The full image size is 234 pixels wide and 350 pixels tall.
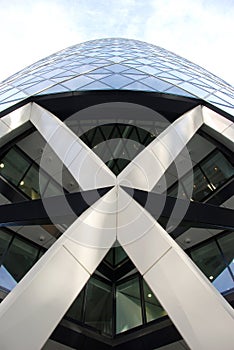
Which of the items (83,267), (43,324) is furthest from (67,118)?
(43,324)

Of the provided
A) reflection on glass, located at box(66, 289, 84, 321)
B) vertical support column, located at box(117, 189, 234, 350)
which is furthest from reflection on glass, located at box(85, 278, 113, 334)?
vertical support column, located at box(117, 189, 234, 350)

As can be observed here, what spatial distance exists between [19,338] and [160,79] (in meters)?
13.9

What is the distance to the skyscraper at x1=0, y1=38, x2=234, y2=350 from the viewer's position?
5895mm

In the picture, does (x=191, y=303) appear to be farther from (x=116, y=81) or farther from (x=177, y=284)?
(x=116, y=81)

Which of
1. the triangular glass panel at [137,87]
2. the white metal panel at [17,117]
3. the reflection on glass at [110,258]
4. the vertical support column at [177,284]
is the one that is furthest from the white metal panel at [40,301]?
the triangular glass panel at [137,87]

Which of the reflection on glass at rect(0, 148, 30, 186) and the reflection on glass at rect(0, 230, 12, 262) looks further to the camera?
the reflection on glass at rect(0, 148, 30, 186)

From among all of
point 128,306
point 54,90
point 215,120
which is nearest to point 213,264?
point 128,306

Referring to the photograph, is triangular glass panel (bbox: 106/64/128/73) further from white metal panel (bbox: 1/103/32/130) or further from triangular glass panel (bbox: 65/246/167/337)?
triangular glass panel (bbox: 65/246/167/337)

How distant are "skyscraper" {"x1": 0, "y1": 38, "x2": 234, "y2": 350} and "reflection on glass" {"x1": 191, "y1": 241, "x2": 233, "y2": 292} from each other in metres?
0.05

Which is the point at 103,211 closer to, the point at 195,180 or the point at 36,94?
the point at 195,180

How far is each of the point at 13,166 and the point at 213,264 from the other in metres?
8.70

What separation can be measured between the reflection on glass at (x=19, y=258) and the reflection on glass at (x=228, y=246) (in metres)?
6.94

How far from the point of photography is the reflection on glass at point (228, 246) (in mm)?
11580

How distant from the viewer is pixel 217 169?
14.2 metres
